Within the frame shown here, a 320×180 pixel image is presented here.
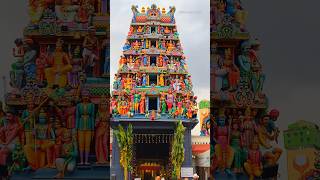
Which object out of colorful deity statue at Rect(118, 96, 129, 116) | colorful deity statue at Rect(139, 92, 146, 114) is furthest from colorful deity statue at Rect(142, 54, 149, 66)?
colorful deity statue at Rect(118, 96, 129, 116)

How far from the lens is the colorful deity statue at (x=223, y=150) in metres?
8.86

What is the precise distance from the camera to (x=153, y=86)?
51.9ft

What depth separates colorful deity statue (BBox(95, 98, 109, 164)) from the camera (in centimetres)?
895

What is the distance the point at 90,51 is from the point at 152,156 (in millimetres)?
7507

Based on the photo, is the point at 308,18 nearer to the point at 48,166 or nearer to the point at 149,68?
the point at 48,166

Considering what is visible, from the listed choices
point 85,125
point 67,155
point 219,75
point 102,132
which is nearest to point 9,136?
point 67,155

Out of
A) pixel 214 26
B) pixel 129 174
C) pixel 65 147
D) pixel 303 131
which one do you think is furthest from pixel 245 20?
pixel 129 174

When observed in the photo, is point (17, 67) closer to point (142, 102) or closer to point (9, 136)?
point (9, 136)

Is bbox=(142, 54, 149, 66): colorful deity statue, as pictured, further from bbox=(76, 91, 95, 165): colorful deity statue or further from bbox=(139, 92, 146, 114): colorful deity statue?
bbox=(76, 91, 95, 165): colorful deity statue

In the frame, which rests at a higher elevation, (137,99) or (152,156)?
(137,99)

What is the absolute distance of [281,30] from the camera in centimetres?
907

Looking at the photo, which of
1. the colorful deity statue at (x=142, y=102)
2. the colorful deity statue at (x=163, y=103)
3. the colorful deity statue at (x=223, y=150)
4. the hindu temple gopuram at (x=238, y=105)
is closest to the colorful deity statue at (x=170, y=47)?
the colorful deity statue at (x=163, y=103)

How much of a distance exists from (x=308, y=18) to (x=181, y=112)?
22.9 feet

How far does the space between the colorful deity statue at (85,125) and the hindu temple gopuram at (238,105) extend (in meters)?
1.87
